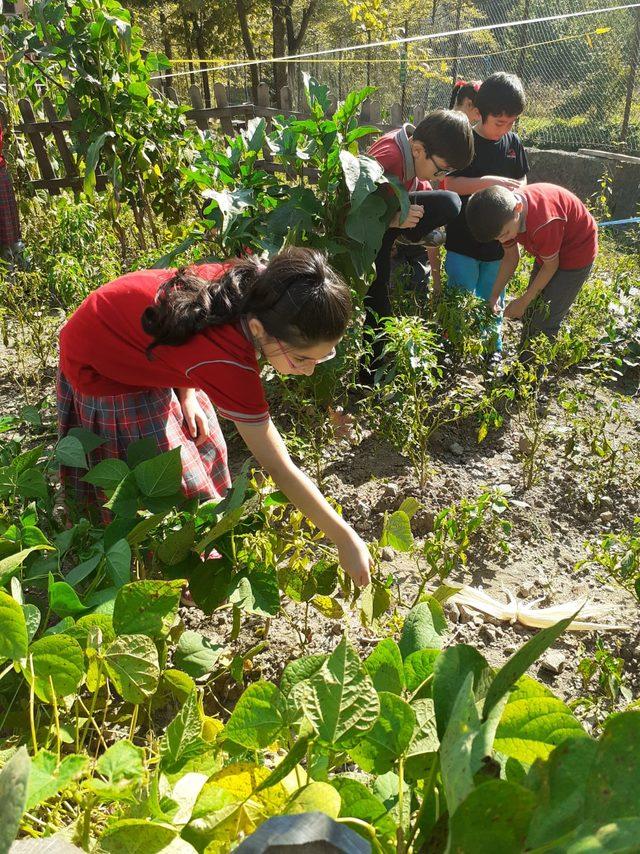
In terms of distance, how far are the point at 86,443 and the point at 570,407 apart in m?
1.72

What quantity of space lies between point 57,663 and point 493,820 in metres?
0.63

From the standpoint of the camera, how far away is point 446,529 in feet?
6.68

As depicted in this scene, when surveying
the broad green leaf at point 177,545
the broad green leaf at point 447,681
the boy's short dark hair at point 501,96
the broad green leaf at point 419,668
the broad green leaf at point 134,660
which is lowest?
the broad green leaf at point 177,545

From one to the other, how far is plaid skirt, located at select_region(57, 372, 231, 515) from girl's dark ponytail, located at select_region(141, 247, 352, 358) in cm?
26

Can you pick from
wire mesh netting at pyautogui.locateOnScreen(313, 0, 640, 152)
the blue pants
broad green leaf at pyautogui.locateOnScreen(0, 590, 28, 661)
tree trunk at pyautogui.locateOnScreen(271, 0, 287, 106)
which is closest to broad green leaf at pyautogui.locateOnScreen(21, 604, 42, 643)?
broad green leaf at pyautogui.locateOnScreen(0, 590, 28, 661)

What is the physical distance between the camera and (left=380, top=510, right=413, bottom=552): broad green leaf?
1.38m

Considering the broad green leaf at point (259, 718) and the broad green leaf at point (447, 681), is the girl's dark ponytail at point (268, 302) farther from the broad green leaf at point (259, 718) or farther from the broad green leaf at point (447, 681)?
the broad green leaf at point (447, 681)

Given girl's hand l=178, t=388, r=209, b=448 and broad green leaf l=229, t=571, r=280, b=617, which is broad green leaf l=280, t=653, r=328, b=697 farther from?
girl's hand l=178, t=388, r=209, b=448

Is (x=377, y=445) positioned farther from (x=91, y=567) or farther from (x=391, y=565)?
(x=91, y=567)

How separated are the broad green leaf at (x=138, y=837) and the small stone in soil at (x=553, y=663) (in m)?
1.48

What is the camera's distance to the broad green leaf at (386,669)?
754 millimetres

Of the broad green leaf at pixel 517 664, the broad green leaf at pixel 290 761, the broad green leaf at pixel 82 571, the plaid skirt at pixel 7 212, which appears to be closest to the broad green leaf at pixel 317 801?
→ the broad green leaf at pixel 290 761

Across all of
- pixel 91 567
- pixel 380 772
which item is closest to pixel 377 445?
pixel 91 567

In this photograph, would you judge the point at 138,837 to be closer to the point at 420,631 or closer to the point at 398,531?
the point at 420,631
